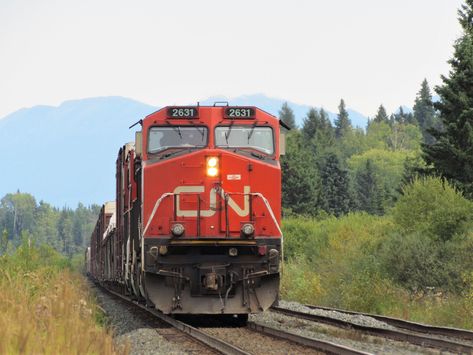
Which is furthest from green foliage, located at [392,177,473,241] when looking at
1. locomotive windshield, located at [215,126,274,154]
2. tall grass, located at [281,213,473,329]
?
locomotive windshield, located at [215,126,274,154]

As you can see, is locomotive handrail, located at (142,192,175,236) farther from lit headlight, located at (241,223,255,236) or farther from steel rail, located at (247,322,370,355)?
steel rail, located at (247,322,370,355)

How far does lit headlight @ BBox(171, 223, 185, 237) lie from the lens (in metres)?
13.9

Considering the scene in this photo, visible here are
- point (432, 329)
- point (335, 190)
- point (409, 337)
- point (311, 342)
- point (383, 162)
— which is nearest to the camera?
point (311, 342)

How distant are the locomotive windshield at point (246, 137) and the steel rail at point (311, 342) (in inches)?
134

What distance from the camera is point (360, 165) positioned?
531 feet

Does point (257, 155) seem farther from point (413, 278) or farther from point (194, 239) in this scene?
point (413, 278)

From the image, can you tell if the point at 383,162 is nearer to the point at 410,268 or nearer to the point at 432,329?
the point at 410,268

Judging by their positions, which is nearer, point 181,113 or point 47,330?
point 47,330

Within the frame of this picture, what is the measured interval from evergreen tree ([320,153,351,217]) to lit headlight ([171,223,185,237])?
3095 inches

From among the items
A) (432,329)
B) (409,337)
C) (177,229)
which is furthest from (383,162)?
(409,337)

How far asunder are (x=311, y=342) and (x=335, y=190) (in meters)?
84.5

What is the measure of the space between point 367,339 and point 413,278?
34.4 ft

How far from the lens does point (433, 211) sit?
92.0ft

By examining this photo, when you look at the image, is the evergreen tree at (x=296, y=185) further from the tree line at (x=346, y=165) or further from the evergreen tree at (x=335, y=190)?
the evergreen tree at (x=335, y=190)
